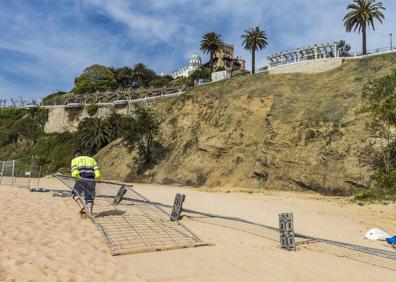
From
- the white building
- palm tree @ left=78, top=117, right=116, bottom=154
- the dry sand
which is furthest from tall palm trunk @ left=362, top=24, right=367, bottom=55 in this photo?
the white building

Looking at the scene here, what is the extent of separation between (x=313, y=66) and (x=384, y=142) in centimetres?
1535

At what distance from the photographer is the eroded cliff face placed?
2484cm

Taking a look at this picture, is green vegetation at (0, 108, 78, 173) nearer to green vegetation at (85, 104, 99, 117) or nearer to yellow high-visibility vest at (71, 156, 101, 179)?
green vegetation at (85, 104, 99, 117)

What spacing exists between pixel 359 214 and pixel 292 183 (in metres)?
11.2

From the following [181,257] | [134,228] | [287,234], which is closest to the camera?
[181,257]

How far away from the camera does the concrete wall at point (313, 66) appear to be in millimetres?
35500

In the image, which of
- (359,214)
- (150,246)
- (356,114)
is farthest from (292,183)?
(150,246)

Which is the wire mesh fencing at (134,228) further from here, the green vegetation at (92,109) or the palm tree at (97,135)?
the green vegetation at (92,109)

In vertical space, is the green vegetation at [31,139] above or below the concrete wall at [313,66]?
below

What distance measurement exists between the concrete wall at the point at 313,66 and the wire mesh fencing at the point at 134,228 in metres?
27.8

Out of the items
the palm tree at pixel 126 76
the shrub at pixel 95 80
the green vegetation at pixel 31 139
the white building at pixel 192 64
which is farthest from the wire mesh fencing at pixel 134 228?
the white building at pixel 192 64

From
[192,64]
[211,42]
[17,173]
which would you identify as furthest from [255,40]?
[192,64]

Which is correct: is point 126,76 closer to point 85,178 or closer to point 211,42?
point 211,42

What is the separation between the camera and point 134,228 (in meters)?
9.64
